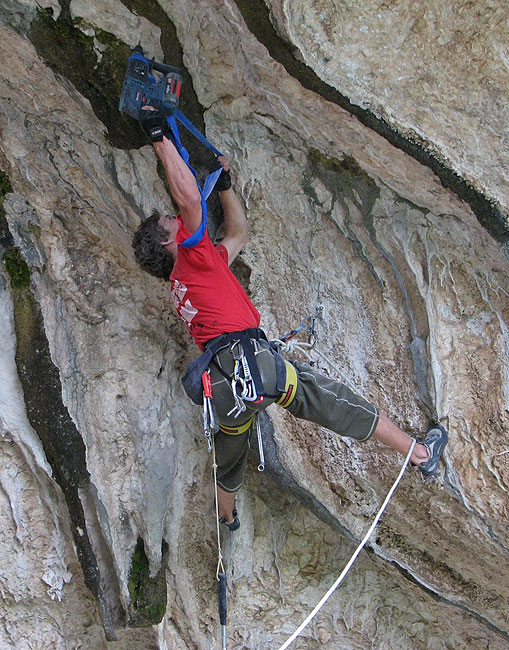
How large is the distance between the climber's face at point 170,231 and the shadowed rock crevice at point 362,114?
3.27 feet

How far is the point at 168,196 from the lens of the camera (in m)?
3.54

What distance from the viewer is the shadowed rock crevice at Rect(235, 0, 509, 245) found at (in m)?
2.75

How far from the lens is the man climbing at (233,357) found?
2.88m

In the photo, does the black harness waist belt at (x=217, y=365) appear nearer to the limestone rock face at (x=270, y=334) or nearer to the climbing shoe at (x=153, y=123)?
the limestone rock face at (x=270, y=334)

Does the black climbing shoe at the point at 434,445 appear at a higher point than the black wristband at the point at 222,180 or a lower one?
lower

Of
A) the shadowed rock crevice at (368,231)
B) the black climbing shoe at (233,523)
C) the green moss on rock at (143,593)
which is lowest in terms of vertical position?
the green moss on rock at (143,593)

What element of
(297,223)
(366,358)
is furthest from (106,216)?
(366,358)

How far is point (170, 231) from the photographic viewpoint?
3062 millimetres

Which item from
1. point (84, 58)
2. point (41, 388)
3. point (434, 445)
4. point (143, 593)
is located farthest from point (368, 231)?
point (143, 593)

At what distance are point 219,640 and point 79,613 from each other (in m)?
0.99

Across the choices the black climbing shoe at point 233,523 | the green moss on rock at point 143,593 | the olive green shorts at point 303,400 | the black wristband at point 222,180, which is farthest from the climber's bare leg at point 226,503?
the black wristband at point 222,180

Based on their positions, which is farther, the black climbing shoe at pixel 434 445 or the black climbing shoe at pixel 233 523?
the black climbing shoe at pixel 233 523

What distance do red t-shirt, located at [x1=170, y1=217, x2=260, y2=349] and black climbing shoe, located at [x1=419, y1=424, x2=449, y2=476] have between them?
4.01 ft

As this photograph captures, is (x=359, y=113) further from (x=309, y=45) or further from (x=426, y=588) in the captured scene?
(x=426, y=588)
